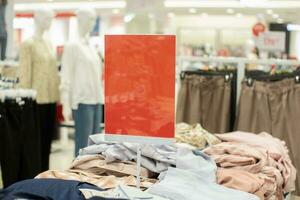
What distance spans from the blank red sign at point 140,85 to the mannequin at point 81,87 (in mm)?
3044

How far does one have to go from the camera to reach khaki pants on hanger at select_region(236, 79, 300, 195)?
345 cm

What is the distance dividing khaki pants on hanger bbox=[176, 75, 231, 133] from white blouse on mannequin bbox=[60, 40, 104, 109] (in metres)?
1.28

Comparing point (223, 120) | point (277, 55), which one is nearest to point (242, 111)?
point (223, 120)

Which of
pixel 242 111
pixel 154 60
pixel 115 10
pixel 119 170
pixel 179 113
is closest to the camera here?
pixel 154 60

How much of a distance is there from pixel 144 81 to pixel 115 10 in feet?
49.2

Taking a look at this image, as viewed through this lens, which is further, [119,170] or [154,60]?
[119,170]

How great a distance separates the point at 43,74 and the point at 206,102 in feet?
6.58

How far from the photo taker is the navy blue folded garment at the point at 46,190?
1.47 meters

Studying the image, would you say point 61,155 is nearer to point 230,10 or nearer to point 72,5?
point 72,5

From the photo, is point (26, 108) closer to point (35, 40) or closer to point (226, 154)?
point (35, 40)

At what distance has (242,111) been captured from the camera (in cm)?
364

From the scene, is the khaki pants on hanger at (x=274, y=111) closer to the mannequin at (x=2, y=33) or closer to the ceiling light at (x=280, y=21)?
the mannequin at (x=2, y=33)

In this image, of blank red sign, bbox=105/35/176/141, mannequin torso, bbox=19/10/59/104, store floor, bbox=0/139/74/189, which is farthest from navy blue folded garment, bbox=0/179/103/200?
store floor, bbox=0/139/74/189

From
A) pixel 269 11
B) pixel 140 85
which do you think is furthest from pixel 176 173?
pixel 269 11
